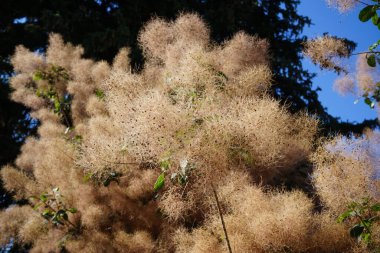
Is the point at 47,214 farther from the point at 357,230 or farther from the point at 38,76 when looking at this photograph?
the point at 357,230

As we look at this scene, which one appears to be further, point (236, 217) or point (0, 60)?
point (0, 60)

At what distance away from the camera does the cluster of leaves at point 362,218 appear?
225cm

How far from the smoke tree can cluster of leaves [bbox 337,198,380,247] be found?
0.33 feet

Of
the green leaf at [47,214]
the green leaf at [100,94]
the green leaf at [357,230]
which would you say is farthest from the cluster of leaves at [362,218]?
the green leaf at [100,94]

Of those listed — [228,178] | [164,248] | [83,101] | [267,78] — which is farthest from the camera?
[83,101]

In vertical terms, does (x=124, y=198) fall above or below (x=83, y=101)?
below

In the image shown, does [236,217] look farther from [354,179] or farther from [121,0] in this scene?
[121,0]

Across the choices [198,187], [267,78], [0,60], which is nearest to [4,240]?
[198,187]

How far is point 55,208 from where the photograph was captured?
339 centimetres

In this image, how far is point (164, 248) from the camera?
2.89 meters

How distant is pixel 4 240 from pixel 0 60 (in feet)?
13.8

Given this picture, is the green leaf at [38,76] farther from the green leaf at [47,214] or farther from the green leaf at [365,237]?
the green leaf at [365,237]

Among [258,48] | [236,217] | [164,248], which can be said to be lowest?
[164,248]

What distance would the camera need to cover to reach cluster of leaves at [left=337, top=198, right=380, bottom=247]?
7.37 ft
